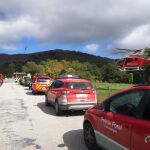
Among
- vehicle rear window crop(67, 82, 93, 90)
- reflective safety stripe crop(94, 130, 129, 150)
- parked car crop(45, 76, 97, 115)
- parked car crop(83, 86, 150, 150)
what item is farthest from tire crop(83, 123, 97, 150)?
Answer: vehicle rear window crop(67, 82, 93, 90)

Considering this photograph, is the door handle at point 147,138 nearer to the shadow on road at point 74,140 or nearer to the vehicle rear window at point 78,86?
the shadow on road at point 74,140

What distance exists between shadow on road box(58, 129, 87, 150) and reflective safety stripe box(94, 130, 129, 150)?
890mm

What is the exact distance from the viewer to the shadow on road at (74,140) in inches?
313

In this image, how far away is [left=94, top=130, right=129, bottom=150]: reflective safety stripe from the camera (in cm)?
600

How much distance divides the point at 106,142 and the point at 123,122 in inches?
36.0

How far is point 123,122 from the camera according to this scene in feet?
19.2

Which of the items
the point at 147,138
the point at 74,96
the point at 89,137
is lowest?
the point at 89,137

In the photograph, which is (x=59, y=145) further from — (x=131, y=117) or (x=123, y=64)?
(x=123, y=64)

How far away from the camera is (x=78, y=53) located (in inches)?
6540

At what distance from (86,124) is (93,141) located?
2.01 feet

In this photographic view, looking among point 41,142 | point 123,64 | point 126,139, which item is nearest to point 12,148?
point 41,142

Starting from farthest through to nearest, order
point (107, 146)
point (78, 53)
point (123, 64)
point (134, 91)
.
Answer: point (78, 53), point (123, 64), point (107, 146), point (134, 91)

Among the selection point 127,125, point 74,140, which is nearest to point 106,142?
point 127,125

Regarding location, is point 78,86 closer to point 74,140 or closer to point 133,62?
point 74,140
